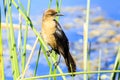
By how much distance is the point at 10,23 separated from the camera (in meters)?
1.17

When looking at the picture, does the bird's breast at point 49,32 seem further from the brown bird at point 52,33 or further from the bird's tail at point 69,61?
the bird's tail at point 69,61

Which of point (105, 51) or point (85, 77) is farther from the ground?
point (85, 77)

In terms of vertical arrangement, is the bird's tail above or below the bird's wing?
below

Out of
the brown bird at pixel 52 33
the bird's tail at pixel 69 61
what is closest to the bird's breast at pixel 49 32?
the brown bird at pixel 52 33

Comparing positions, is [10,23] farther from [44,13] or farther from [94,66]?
[94,66]

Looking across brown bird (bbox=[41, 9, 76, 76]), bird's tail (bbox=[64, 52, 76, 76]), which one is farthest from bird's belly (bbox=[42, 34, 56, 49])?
bird's tail (bbox=[64, 52, 76, 76])

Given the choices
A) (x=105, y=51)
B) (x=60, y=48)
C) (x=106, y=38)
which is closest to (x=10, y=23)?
(x=60, y=48)

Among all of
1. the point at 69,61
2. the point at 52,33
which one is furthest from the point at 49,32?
the point at 69,61

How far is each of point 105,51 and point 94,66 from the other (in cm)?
58

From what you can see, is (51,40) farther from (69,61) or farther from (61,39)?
(69,61)

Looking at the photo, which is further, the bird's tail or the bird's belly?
the bird's belly

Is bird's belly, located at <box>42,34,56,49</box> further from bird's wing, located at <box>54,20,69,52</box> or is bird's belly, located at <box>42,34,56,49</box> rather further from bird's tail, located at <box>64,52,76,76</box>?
bird's tail, located at <box>64,52,76,76</box>

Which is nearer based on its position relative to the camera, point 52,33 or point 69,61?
point 69,61

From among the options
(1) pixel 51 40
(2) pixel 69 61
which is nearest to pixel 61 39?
(1) pixel 51 40
